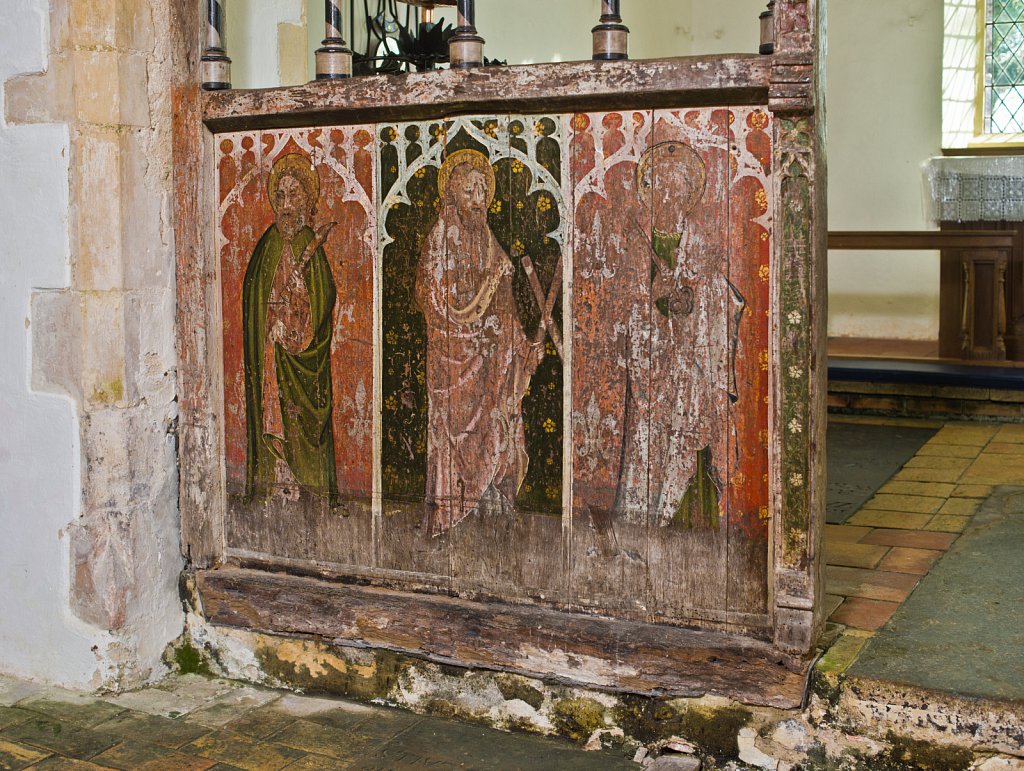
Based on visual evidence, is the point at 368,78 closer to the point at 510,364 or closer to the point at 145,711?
the point at 510,364

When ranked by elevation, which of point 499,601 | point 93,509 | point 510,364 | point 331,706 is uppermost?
point 510,364

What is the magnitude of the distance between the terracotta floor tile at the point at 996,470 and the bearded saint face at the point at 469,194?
2740mm

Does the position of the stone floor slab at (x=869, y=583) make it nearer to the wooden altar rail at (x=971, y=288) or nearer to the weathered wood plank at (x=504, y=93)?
the weathered wood plank at (x=504, y=93)

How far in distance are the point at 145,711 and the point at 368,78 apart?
67.0 inches

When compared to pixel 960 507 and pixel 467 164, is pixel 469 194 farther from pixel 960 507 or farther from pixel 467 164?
pixel 960 507

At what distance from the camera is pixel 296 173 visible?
311 centimetres

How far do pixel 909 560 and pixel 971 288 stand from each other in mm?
4302

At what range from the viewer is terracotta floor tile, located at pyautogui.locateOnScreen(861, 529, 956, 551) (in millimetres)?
3706

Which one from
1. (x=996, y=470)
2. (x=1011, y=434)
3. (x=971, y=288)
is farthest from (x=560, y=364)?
(x=971, y=288)

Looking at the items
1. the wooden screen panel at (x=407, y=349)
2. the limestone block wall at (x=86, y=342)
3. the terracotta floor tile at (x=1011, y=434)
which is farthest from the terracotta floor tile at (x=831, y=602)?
the terracotta floor tile at (x=1011, y=434)

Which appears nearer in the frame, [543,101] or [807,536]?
[807,536]

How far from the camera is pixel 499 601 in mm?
2967

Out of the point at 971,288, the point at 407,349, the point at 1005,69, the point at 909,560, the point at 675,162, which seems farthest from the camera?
the point at 1005,69

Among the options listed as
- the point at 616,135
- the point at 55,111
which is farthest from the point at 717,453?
the point at 55,111
